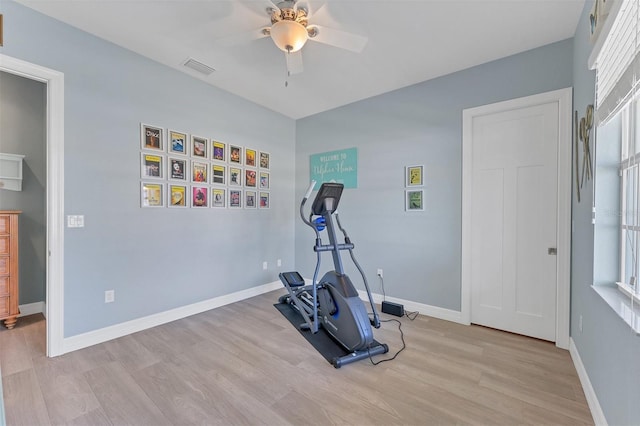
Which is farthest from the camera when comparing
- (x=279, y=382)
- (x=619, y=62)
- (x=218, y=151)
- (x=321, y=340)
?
(x=218, y=151)

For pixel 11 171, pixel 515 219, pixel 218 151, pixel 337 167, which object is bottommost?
pixel 515 219

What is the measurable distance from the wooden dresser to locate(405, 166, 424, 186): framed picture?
13.8 feet

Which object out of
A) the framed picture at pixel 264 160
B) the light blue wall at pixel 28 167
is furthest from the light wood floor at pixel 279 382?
the framed picture at pixel 264 160

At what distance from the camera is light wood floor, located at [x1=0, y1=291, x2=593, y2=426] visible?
1.64m

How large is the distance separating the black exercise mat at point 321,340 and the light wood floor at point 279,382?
74 mm

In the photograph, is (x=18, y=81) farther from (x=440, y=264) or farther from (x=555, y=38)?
(x=555, y=38)

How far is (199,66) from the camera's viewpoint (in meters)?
2.95

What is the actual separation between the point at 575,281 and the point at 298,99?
11.6 ft

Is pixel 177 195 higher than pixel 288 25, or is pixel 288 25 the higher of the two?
pixel 288 25

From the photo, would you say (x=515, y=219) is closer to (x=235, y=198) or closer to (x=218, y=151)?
(x=235, y=198)

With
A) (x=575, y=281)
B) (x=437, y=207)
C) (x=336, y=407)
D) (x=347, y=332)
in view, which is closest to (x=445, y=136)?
→ (x=437, y=207)

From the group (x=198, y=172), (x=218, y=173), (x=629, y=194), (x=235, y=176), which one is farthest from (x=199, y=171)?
(x=629, y=194)

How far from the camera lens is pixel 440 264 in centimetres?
311

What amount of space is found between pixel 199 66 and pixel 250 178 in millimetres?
1473
